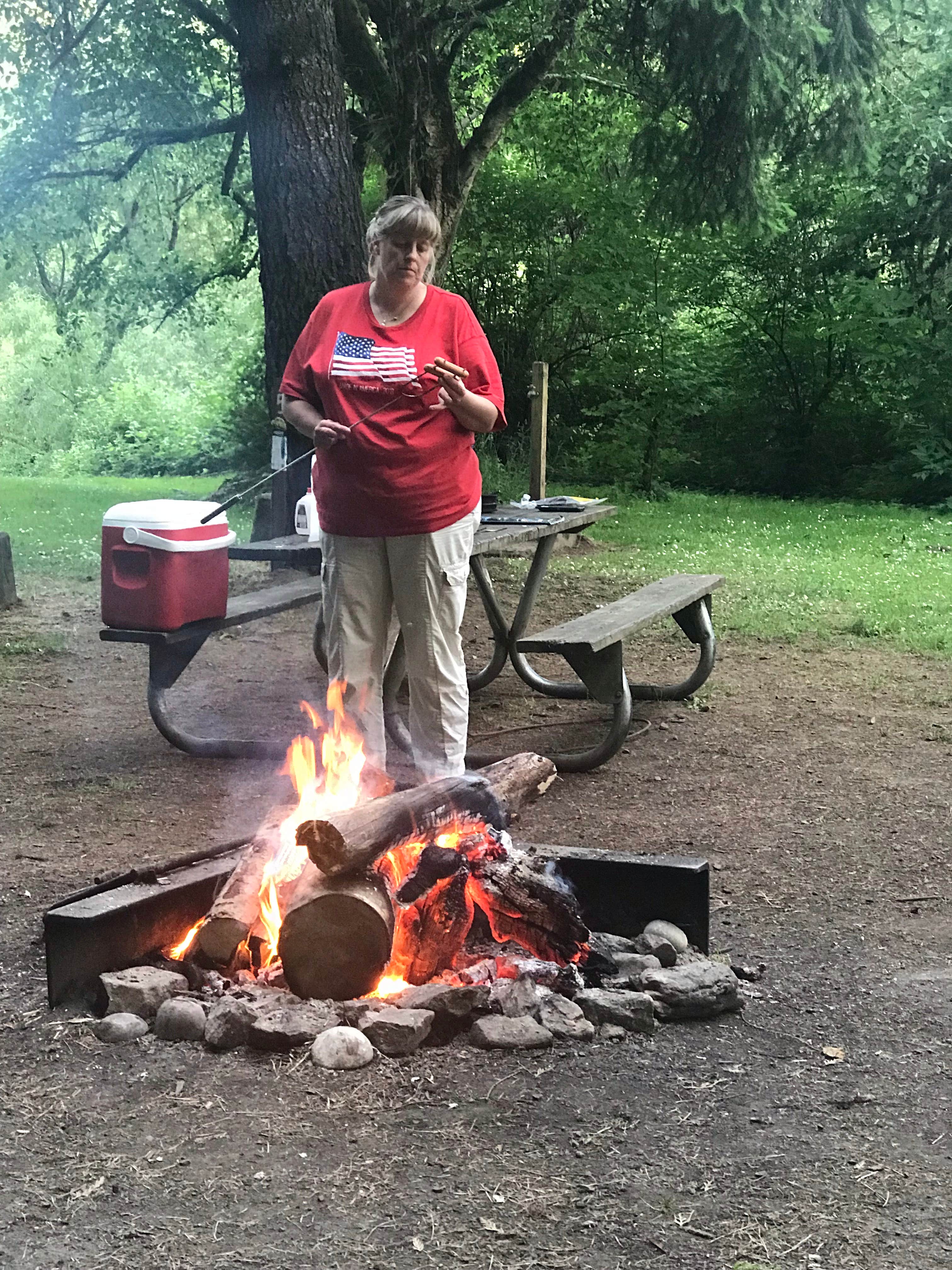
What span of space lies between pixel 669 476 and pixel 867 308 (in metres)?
3.25

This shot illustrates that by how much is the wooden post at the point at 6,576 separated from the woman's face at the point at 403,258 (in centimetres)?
570

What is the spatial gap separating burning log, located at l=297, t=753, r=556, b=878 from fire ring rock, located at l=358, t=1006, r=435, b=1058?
1.07 feet

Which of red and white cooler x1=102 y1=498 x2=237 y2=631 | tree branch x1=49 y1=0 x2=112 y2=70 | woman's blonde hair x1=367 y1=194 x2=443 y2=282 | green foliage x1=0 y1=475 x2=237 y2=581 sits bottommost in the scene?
green foliage x1=0 y1=475 x2=237 y2=581

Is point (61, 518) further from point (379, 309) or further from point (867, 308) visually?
point (379, 309)

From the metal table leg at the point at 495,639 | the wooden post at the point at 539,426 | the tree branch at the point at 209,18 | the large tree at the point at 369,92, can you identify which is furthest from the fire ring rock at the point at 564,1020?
the tree branch at the point at 209,18

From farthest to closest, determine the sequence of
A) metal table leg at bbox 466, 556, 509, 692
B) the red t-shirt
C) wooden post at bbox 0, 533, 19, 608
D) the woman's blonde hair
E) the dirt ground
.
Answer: wooden post at bbox 0, 533, 19, 608, metal table leg at bbox 466, 556, 509, 692, the red t-shirt, the woman's blonde hair, the dirt ground

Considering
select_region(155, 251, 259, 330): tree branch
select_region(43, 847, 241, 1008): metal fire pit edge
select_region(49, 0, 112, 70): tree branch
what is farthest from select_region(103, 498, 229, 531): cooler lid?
select_region(155, 251, 259, 330): tree branch

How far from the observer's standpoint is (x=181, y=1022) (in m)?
2.81

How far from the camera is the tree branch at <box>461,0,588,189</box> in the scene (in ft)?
36.5

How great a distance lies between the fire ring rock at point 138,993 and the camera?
2.89 m

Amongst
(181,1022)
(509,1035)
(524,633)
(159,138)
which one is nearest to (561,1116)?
(509,1035)

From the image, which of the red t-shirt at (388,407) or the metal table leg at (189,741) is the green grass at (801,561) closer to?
the metal table leg at (189,741)

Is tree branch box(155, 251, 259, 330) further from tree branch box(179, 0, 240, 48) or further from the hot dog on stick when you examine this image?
the hot dog on stick

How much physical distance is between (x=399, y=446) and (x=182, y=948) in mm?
1364
